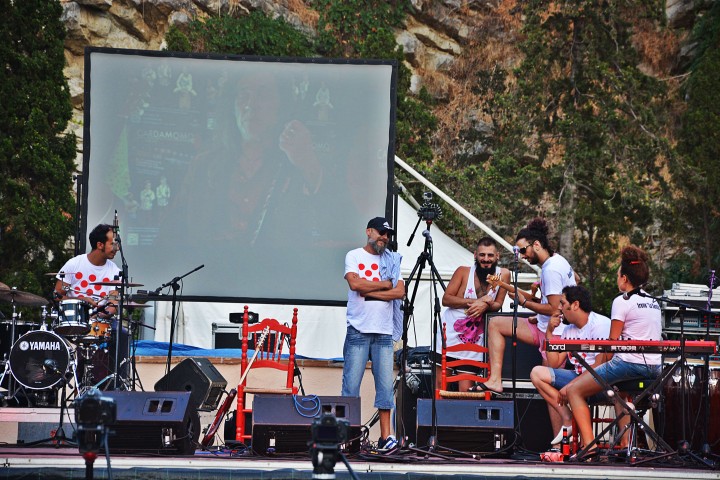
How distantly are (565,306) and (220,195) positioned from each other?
3725 millimetres

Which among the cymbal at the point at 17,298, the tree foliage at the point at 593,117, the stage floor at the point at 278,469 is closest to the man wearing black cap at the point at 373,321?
the stage floor at the point at 278,469

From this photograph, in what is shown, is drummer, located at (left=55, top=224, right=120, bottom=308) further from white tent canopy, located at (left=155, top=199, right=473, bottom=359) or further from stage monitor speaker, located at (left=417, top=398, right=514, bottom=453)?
white tent canopy, located at (left=155, top=199, right=473, bottom=359)

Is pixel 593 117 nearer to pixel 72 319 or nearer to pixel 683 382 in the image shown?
pixel 683 382

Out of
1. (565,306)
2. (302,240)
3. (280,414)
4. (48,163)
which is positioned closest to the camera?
(280,414)

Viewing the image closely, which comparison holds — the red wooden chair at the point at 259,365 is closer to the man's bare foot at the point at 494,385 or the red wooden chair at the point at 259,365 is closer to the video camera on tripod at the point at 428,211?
the video camera on tripod at the point at 428,211

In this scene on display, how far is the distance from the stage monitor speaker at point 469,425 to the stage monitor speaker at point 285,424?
46cm

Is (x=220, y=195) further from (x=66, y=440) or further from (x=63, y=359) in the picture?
(x=66, y=440)

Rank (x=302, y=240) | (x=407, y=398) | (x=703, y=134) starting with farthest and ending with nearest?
(x=703, y=134), (x=302, y=240), (x=407, y=398)

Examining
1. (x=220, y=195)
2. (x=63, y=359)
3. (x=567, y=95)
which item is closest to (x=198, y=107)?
(x=220, y=195)

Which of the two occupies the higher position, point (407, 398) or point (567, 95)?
point (567, 95)

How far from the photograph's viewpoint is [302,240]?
9.92 metres

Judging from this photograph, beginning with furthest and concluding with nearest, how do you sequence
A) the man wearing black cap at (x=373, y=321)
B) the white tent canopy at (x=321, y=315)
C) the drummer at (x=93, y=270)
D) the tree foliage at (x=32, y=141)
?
the tree foliage at (x=32, y=141) → the white tent canopy at (x=321, y=315) → the drummer at (x=93, y=270) → the man wearing black cap at (x=373, y=321)

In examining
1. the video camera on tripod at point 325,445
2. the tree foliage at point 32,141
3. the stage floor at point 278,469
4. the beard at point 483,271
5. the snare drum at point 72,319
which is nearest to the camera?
the video camera on tripod at point 325,445

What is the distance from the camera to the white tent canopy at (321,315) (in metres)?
12.2
